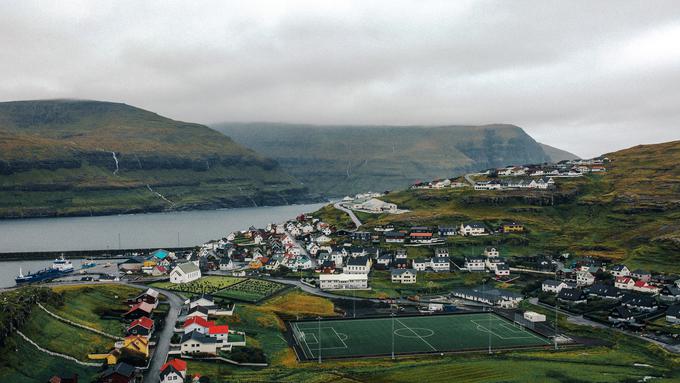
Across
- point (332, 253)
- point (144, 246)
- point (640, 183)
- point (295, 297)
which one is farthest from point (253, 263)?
point (640, 183)

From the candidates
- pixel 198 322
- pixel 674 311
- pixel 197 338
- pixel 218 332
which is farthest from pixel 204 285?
pixel 674 311

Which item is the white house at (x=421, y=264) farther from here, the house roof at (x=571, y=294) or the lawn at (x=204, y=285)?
the lawn at (x=204, y=285)

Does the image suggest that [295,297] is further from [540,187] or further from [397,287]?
[540,187]

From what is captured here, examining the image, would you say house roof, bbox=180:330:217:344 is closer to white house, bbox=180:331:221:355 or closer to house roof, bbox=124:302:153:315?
white house, bbox=180:331:221:355

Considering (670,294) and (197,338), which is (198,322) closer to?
(197,338)

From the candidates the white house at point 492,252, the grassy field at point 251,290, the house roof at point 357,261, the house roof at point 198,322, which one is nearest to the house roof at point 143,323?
the house roof at point 198,322

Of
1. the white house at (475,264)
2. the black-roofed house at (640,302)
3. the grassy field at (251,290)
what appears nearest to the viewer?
the black-roofed house at (640,302)

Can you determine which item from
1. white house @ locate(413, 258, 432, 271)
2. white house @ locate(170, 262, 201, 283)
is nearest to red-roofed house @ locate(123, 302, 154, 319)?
white house @ locate(170, 262, 201, 283)
